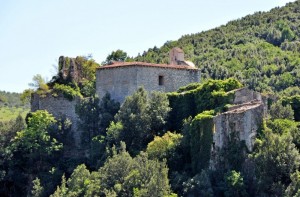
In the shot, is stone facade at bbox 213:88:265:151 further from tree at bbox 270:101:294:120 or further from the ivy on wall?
the ivy on wall

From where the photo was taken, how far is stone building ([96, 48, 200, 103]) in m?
59.3

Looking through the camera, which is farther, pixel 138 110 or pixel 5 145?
pixel 5 145

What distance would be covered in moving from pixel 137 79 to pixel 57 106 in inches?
342

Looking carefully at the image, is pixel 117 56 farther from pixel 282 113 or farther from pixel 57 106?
pixel 282 113

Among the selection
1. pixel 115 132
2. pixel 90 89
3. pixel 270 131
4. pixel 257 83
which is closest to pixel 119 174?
pixel 115 132

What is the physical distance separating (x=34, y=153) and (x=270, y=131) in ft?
71.3

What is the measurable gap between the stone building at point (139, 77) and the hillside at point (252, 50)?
799 inches

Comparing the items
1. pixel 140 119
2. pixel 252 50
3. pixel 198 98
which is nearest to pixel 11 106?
pixel 252 50

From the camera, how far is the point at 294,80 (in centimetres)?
8331

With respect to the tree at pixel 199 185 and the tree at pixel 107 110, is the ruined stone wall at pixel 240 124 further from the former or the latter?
the tree at pixel 107 110

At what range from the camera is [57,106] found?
6362cm

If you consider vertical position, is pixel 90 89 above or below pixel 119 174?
above

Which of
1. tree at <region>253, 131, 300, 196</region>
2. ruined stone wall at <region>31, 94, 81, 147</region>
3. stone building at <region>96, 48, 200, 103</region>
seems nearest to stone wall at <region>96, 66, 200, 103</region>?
stone building at <region>96, 48, 200, 103</region>

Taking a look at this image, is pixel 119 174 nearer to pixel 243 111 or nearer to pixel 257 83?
pixel 243 111
